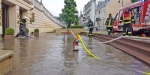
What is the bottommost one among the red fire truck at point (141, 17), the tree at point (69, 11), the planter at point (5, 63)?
the planter at point (5, 63)

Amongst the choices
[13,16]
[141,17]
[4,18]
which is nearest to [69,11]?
[13,16]

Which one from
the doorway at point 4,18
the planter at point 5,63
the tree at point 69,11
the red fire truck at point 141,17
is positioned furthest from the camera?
the tree at point 69,11

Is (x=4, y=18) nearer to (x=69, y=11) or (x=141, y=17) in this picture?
(x=141, y=17)

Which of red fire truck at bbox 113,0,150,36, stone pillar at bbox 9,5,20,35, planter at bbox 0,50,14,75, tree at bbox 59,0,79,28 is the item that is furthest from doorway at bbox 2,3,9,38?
tree at bbox 59,0,79,28

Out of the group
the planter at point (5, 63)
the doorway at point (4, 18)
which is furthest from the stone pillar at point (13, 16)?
the planter at point (5, 63)

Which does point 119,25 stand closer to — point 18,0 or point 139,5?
point 139,5

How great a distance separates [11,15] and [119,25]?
417 inches

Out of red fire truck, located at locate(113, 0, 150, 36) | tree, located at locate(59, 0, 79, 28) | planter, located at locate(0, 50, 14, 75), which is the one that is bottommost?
planter, located at locate(0, 50, 14, 75)

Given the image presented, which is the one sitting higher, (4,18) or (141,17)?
(4,18)

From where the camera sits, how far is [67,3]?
49.0 meters

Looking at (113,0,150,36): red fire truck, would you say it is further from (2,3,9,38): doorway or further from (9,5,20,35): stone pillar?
(2,3,9,38): doorway

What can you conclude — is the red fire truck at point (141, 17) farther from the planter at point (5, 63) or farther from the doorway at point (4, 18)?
the planter at point (5, 63)

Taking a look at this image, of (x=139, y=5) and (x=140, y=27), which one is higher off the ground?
(x=139, y=5)

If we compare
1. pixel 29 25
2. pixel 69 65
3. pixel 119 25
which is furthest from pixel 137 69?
pixel 29 25
